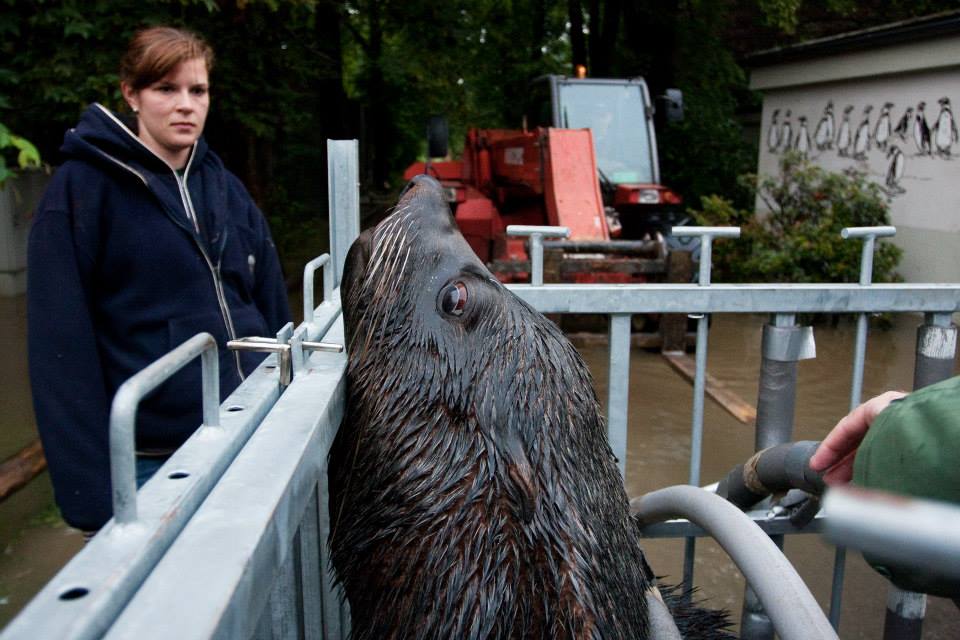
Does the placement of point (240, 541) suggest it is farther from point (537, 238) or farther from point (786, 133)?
point (786, 133)

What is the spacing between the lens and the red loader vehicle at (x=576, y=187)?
288 inches

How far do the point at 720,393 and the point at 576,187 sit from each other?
2.61 m

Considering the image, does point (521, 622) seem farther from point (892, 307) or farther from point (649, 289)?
point (892, 307)

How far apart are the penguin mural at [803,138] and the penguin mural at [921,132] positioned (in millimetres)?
2328

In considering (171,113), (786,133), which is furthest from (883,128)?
(171,113)

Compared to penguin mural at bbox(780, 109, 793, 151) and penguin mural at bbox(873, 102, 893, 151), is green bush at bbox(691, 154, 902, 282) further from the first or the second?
penguin mural at bbox(780, 109, 793, 151)

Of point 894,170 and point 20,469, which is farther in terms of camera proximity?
point 894,170

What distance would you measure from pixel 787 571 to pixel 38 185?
7.56m

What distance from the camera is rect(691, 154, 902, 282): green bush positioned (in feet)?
30.2

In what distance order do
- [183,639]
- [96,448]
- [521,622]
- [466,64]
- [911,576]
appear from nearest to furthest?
[183,639], [911,576], [521,622], [96,448], [466,64]

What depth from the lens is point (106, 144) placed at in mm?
2215

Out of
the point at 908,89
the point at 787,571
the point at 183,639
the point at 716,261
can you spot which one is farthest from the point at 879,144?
the point at 183,639

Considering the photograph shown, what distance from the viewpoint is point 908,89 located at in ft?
31.8

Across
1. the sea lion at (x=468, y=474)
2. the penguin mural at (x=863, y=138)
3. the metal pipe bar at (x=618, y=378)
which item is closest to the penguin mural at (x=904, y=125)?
→ the penguin mural at (x=863, y=138)
